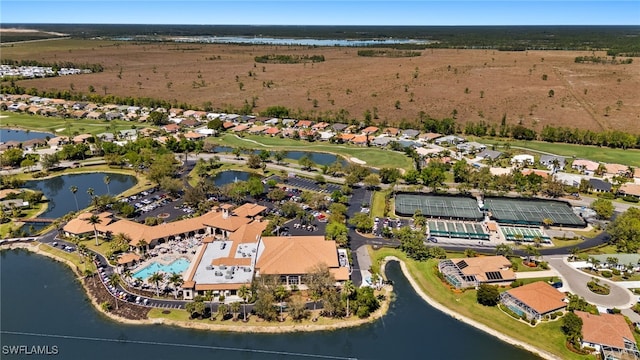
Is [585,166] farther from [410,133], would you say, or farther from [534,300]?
[534,300]

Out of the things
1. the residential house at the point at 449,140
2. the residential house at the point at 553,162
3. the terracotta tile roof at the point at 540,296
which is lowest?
the terracotta tile roof at the point at 540,296

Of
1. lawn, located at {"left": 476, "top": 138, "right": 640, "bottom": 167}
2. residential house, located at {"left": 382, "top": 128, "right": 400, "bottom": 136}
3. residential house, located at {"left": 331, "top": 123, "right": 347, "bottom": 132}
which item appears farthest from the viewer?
residential house, located at {"left": 331, "top": 123, "right": 347, "bottom": 132}

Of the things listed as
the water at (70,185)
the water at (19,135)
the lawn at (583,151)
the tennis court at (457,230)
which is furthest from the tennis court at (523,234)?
the water at (19,135)

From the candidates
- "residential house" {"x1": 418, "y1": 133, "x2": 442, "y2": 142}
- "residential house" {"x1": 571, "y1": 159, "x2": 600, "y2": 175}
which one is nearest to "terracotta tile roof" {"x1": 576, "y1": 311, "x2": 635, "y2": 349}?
"residential house" {"x1": 571, "y1": 159, "x2": 600, "y2": 175}

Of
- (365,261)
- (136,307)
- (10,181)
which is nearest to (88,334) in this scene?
(136,307)

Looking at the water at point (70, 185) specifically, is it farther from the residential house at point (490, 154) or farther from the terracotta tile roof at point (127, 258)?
the residential house at point (490, 154)

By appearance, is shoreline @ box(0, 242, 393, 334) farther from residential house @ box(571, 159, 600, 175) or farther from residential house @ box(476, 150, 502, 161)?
residential house @ box(571, 159, 600, 175)

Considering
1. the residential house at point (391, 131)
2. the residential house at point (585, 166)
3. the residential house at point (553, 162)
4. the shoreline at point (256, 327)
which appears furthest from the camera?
the residential house at point (391, 131)

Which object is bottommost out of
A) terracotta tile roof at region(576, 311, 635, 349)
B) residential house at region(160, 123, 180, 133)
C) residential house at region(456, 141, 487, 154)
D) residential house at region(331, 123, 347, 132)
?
terracotta tile roof at region(576, 311, 635, 349)

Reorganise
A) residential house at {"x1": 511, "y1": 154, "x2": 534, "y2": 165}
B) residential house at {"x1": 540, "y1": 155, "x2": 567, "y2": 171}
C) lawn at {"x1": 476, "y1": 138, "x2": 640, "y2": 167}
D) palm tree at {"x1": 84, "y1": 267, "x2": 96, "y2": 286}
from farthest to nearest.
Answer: lawn at {"x1": 476, "y1": 138, "x2": 640, "y2": 167}
residential house at {"x1": 511, "y1": 154, "x2": 534, "y2": 165}
residential house at {"x1": 540, "y1": 155, "x2": 567, "y2": 171}
palm tree at {"x1": 84, "y1": 267, "x2": 96, "y2": 286}

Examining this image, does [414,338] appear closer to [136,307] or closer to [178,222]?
[136,307]
